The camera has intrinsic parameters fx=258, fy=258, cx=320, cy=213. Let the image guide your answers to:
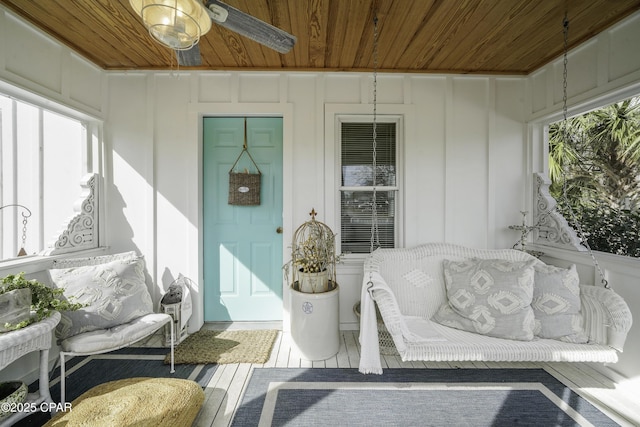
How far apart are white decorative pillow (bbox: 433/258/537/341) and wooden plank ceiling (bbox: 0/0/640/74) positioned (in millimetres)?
1808

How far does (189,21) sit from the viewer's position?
1.17 metres

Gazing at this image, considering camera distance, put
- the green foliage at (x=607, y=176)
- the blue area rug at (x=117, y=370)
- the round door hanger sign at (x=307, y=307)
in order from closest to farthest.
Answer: the blue area rug at (x=117, y=370) → the green foliage at (x=607, y=176) → the round door hanger sign at (x=307, y=307)

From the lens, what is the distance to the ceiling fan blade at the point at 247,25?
1.24m

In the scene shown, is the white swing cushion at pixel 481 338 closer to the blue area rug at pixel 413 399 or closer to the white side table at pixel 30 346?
the blue area rug at pixel 413 399

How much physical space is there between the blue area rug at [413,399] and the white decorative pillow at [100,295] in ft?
3.49

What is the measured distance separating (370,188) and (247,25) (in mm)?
1776

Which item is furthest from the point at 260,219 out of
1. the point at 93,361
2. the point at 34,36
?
the point at 34,36

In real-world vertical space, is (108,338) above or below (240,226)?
below

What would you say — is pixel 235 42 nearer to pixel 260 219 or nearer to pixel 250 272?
pixel 260 219

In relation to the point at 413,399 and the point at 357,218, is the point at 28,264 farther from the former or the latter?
the point at 413,399

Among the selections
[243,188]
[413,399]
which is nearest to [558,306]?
[413,399]

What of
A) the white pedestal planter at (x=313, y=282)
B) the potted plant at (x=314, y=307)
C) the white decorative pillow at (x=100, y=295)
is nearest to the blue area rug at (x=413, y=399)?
the potted plant at (x=314, y=307)

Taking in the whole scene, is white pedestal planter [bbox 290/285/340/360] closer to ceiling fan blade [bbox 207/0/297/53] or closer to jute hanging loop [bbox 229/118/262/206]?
jute hanging loop [bbox 229/118/262/206]

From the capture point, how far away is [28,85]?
6.15 feet
